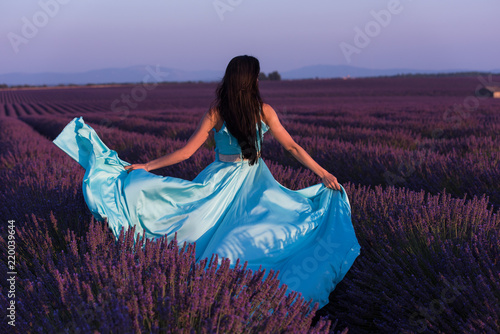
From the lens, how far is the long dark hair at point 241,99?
7.41 feet

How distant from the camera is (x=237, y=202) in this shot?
2.40 m

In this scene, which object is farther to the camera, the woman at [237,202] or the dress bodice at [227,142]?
the dress bodice at [227,142]

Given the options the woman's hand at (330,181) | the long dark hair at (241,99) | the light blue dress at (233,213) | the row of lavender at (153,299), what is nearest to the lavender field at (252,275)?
the row of lavender at (153,299)

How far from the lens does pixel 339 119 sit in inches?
396

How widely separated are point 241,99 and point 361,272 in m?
1.06

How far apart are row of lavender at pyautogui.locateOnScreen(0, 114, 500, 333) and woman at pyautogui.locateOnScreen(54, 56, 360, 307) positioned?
0.16 metres

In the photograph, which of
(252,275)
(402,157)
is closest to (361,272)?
(252,275)

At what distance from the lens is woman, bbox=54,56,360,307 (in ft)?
7.08

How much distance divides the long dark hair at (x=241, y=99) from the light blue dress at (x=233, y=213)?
0.31 feet

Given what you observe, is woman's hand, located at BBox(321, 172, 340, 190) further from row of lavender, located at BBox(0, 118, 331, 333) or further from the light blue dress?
row of lavender, located at BBox(0, 118, 331, 333)

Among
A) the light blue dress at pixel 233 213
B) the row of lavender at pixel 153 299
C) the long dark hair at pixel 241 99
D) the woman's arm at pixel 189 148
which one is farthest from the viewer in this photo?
the woman's arm at pixel 189 148

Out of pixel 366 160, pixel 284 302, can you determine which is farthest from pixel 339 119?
pixel 284 302

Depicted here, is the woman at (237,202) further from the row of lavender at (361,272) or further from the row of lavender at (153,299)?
the row of lavender at (153,299)

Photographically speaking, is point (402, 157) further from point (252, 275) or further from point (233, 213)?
point (252, 275)
